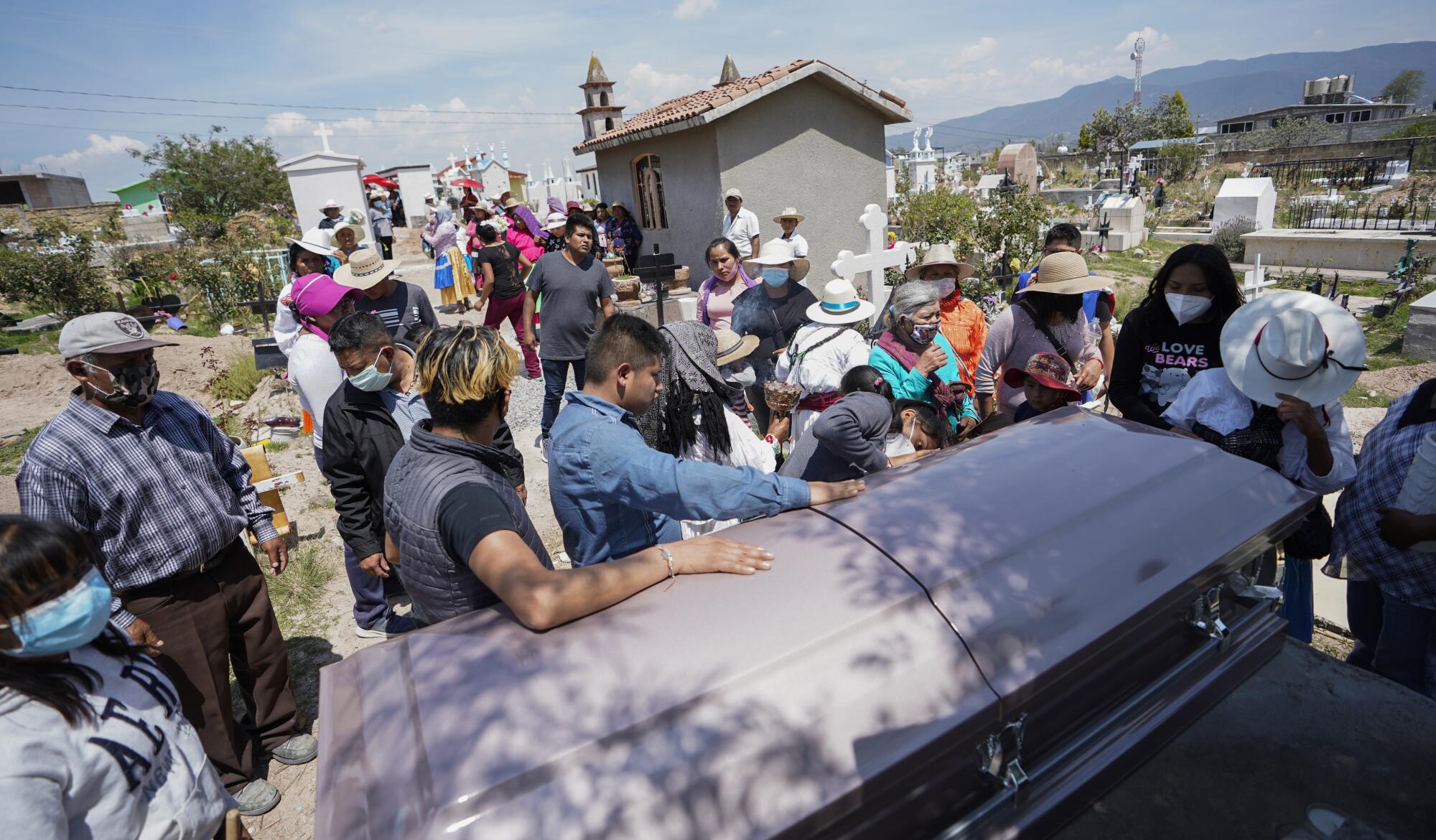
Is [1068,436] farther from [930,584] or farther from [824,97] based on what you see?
[824,97]

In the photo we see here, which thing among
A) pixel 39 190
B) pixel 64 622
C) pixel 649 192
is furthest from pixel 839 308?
pixel 39 190

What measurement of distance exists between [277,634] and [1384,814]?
141 inches

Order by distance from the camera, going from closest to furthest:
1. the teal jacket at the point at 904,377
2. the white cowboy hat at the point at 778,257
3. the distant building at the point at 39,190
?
the teal jacket at the point at 904,377 → the white cowboy hat at the point at 778,257 → the distant building at the point at 39,190

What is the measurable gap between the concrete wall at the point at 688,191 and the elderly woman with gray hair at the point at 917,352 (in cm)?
611

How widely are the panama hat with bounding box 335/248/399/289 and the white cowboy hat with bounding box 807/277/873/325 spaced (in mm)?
2646

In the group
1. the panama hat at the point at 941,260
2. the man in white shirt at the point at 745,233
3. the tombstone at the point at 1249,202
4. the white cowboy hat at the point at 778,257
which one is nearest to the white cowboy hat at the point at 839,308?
the white cowboy hat at the point at 778,257

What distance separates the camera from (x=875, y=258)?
724 centimetres

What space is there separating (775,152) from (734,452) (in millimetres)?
7241

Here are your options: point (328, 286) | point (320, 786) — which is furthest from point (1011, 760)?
point (328, 286)

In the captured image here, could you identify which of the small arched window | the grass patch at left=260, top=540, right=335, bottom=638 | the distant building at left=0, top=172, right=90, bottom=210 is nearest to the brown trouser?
the grass patch at left=260, top=540, right=335, bottom=638

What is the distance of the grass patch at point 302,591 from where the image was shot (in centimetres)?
406

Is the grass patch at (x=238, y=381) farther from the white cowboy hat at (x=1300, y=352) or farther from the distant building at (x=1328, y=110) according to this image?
the distant building at (x=1328, y=110)

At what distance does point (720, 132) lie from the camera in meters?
8.97

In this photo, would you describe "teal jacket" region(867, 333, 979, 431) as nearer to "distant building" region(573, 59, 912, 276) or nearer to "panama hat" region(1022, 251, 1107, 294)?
"panama hat" region(1022, 251, 1107, 294)
